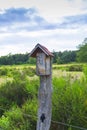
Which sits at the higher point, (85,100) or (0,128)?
(85,100)

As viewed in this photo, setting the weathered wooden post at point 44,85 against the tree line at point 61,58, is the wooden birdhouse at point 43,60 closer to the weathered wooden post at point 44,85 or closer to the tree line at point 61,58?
the weathered wooden post at point 44,85

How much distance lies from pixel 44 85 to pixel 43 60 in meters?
0.36

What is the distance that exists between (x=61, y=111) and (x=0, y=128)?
163cm

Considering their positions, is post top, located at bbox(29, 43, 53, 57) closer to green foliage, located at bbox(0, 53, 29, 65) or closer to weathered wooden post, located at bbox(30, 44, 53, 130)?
weathered wooden post, located at bbox(30, 44, 53, 130)

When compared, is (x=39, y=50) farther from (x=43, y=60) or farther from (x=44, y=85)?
(x=44, y=85)

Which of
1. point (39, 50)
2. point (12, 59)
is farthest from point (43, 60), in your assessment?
point (12, 59)

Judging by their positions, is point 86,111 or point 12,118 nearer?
point 86,111

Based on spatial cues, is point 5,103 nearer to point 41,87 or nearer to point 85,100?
point 85,100

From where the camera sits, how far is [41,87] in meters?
5.89

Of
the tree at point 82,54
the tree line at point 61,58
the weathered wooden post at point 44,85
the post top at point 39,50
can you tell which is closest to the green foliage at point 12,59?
the tree line at point 61,58

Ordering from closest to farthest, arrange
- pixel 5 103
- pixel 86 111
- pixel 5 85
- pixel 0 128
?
pixel 86 111 < pixel 0 128 < pixel 5 103 < pixel 5 85

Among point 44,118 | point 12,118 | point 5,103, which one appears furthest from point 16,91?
point 44,118

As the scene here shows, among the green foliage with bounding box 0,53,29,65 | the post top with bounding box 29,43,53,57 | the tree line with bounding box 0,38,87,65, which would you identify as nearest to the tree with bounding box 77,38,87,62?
the tree line with bounding box 0,38,87,65

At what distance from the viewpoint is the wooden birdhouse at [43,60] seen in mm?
5820
